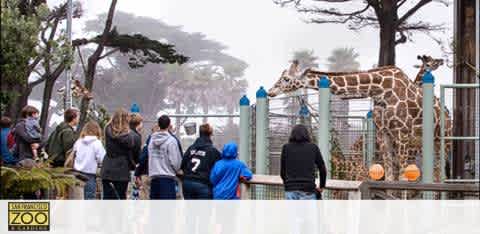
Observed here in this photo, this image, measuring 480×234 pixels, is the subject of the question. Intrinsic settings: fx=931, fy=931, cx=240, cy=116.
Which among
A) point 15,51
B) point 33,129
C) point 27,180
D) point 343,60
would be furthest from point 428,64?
point 27,180

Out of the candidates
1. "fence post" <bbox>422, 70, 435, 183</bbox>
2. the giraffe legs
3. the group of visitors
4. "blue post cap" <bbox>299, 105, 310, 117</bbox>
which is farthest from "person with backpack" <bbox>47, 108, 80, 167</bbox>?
the giraffe legs

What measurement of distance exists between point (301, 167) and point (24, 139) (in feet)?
7.74

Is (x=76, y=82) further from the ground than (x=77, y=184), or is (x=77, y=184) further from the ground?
(x=76, y=82)

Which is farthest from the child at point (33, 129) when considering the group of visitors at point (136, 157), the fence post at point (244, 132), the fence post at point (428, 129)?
the fence post at point (428, 129)

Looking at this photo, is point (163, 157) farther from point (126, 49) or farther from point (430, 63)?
point (126, 49)

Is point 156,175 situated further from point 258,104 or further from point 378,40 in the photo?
point 378,40

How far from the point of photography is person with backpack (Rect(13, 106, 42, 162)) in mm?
7776

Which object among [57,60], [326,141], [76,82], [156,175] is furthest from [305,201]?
[76,82]

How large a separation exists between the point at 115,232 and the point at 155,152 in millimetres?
813

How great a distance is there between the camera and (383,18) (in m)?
13.7

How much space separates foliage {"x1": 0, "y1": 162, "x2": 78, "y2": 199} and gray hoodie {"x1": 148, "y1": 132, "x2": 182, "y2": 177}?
4.16 ft

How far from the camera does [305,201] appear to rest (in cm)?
723

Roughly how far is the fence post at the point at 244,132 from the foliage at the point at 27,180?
11.8ft

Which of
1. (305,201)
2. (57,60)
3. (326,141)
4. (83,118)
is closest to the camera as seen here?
(305,201)
